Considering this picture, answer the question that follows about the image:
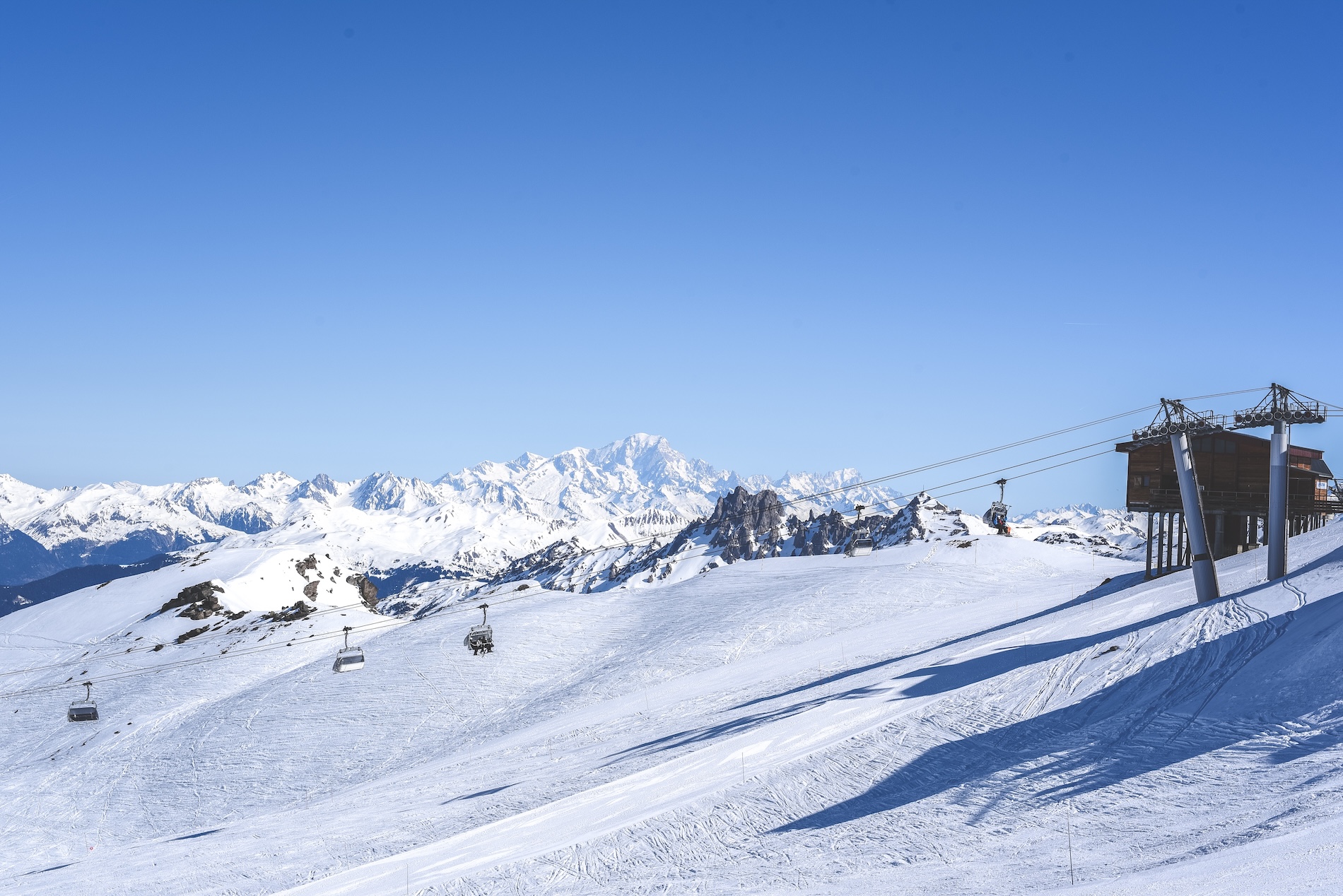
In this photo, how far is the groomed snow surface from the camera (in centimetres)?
1995

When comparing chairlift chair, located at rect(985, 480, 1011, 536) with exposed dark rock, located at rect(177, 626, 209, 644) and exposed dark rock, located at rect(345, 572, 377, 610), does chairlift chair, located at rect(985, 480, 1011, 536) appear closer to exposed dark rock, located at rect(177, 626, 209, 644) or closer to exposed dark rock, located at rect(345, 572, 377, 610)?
exposed dark rock, located at rect(177, 626, 209, 644)

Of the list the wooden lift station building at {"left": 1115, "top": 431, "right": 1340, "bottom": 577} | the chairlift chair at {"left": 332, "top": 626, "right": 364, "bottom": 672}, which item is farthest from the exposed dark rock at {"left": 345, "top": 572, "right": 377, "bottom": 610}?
the wooden lift station building at {"left": 1115, "top": 431, "right": 1340, "bottom": 577}

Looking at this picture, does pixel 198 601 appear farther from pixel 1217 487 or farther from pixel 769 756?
pixel 1217 487

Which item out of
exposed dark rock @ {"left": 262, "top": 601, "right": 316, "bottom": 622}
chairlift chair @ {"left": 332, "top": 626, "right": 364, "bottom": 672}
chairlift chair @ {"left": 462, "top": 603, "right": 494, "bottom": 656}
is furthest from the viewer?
exposed dark rock @ {"left": 262, "top": 601, "right": 316, "bottom": 622}

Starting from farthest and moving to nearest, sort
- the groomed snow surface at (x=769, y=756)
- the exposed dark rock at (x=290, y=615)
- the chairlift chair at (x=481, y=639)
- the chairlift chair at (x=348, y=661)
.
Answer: the exposed dark rock at (x=290, y=615) < the chairlift chair at (x=481, y=639) < the chairlift chair at (x=348, y=661) < the groomed snow surface at (x=769, y=756)

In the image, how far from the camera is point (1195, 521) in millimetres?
37969

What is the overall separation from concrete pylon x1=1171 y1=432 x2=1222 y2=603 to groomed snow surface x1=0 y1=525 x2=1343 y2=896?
1083 millimetres

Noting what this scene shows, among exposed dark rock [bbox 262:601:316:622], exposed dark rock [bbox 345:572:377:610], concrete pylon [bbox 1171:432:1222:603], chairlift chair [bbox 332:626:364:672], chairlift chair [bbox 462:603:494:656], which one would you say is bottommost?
exposed dark rock [bbox 345:572:377:610]

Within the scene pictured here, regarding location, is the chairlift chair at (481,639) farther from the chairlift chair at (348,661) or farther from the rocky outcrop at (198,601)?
the rocky outcrop at (198,601)

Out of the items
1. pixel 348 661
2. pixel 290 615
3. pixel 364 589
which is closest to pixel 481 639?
pixel 348 661

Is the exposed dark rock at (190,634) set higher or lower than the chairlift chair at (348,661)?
lower

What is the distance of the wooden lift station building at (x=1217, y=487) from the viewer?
2263 inches

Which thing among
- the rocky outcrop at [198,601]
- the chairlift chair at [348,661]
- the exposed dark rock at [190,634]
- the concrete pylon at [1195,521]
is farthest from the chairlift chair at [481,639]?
the rocky outcrop at [198,601]

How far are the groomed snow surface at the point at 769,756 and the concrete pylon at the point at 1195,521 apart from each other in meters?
1.08
